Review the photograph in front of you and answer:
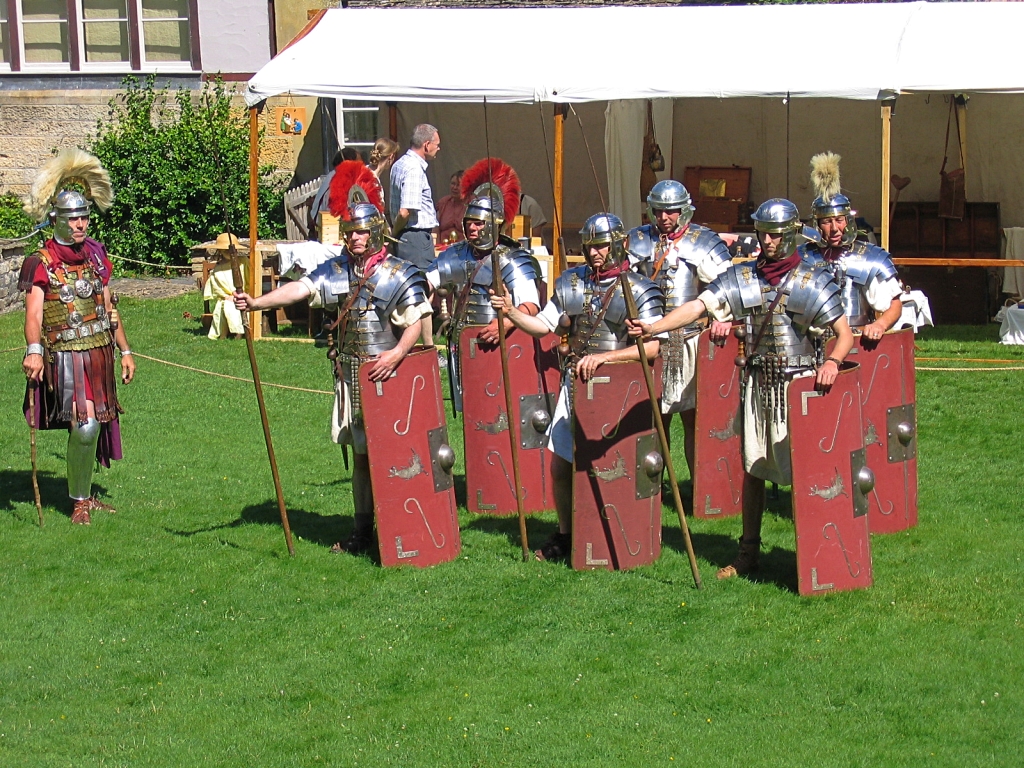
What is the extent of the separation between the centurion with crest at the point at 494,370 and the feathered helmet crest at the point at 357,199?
0.56 metres

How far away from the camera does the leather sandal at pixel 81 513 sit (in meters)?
7.39

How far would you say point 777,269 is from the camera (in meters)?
5.82

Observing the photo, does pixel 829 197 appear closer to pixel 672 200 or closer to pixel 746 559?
pixel 672 200

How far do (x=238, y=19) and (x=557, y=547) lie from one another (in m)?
12.1

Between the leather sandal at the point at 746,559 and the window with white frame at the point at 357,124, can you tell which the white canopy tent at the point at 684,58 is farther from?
the leather sandal at the point at 746,559

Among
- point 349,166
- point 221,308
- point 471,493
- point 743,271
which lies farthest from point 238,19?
point 743,271

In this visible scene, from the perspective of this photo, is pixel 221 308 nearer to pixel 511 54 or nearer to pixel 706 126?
pixel 511 54

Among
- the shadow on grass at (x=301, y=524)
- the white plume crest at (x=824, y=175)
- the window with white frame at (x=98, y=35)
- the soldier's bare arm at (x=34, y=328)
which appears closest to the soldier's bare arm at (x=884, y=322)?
the white plume crest at (x=824, y=175)

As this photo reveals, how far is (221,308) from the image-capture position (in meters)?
12.7

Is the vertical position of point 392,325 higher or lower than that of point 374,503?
higher

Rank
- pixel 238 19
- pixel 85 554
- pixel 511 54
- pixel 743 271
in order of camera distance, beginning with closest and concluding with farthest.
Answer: pixel 743 271, pixel 85 554, pixel 511 54, pixel 238 19

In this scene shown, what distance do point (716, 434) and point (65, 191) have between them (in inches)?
140

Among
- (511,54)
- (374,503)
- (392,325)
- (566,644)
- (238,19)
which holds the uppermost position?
(238,19)

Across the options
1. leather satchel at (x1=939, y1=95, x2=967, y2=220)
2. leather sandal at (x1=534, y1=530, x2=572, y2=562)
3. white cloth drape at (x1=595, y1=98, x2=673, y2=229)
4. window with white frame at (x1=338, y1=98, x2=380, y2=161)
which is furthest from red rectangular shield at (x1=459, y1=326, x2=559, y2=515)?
window with white frame at (x1=338, y1=98, x2=380, y2=161)
